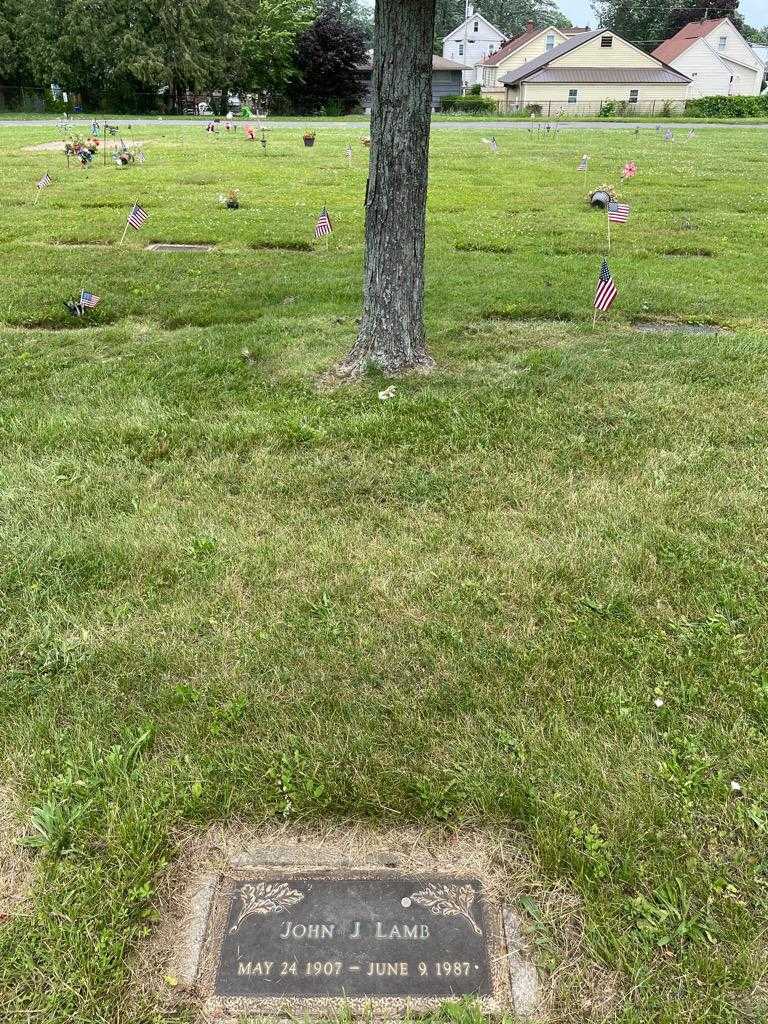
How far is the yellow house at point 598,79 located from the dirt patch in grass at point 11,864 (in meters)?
56.5

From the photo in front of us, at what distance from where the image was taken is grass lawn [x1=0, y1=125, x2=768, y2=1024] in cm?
204

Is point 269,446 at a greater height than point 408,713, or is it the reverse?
point 269,446

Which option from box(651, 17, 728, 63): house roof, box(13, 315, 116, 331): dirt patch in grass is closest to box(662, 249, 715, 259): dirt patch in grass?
box(13, 315, 116, 331): dirt patch in grass

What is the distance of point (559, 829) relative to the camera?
2.17 m

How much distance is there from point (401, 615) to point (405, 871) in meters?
1.19

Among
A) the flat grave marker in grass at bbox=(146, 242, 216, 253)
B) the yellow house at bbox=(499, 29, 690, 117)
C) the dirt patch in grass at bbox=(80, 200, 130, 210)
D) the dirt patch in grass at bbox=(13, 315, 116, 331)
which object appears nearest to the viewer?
the dirt patch in grass at bbox=(13, 315, 116, 331)

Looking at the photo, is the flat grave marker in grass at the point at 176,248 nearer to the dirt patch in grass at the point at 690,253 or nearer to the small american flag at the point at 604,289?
the small american flag at the point at 604,289

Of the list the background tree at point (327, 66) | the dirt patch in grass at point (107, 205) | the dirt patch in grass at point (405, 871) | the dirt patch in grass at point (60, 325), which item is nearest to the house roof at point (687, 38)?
the background tree at point (327, 66)

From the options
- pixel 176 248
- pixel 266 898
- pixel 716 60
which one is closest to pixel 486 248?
pixel 176 248

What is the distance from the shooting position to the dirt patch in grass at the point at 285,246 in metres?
10.3

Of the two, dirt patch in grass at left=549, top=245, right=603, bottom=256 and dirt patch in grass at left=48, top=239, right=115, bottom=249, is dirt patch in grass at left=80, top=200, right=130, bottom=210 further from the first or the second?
dirt patch in grass at left=549, top=245, right=603, bottom=256

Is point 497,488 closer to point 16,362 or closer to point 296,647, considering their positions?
point 296,647

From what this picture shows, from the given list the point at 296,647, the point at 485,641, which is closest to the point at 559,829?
the point at 485,641

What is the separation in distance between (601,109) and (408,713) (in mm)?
52888
